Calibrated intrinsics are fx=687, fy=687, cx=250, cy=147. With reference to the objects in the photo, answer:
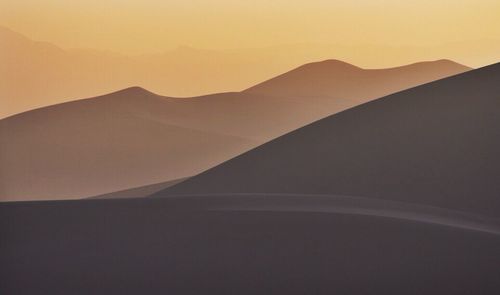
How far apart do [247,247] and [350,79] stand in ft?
3.85

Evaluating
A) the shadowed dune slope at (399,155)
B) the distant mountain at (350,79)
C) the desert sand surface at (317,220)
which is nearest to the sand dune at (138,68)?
the distant mountain at (350,79)

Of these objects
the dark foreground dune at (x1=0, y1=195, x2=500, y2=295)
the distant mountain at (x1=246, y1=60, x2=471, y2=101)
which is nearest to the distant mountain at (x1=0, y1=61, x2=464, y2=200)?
the distant mountain at (x1=246, y1=60, x2=471, y2=101)

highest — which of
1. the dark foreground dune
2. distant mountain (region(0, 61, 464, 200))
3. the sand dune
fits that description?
the sand dune

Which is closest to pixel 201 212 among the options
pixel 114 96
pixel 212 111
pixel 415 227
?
pixel 212 111

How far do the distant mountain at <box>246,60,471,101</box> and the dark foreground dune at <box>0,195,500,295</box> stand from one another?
2.10 ft

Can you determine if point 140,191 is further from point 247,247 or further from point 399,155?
point 399,155

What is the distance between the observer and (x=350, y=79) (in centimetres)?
412

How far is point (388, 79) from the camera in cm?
412

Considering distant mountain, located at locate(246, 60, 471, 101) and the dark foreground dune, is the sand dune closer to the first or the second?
distant mountain, located at locate(246, 60, 471, 101)

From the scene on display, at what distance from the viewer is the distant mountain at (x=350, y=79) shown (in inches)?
162

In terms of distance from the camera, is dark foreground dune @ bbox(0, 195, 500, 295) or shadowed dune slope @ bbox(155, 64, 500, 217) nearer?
dark foreground dune @ bbox(0, 195, 500, 295)

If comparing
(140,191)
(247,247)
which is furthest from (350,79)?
(140,191)

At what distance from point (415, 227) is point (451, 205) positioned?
→ 26cm

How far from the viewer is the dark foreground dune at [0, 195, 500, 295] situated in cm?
388
